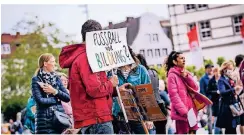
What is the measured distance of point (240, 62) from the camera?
29.2 feet

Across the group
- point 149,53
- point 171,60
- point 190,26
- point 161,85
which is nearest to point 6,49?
point 149,53

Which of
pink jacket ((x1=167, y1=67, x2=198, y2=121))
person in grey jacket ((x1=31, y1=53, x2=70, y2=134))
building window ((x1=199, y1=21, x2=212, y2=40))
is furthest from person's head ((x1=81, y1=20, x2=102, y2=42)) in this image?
building window ((x1=199, y1=21, x2=212, y2=40))

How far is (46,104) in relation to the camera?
7.46 m

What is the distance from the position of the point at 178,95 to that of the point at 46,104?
150 centimetres

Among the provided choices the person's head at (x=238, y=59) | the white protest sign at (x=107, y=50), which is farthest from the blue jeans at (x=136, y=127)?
the person's head at (x=238, y=59)

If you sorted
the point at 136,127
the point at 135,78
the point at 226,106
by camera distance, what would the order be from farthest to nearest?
the point at 226,106, the point at 135,78, the point at 136,127

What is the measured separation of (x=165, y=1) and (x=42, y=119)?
228 cm

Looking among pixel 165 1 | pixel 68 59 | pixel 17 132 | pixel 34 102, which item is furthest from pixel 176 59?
pixel 17 132

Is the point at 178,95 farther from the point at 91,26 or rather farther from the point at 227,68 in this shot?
the point at 91,26

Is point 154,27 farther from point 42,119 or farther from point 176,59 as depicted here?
point 42,119

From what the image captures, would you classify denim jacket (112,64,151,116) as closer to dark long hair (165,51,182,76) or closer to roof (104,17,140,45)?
dark long hair (165,51,182,76)

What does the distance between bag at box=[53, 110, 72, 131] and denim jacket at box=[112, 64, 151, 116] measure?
2.00 feet

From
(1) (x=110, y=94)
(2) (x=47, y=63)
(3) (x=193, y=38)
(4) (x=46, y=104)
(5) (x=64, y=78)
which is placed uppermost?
(3) (x=193, y=38)

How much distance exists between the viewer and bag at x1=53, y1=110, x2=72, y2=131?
7.55 metres
